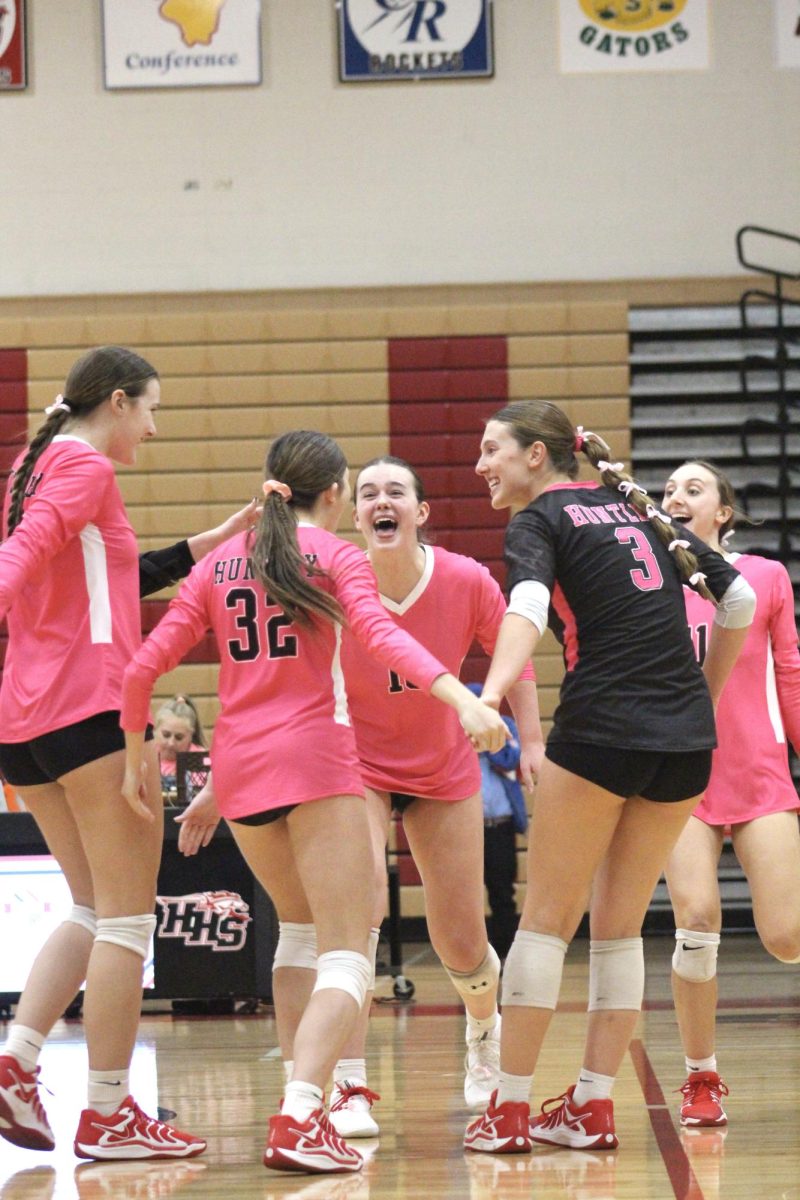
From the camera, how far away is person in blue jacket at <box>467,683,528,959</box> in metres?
8.12

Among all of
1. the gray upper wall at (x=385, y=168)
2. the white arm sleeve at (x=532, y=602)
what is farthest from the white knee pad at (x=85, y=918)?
the gray upper wall at (x=385, y=168)

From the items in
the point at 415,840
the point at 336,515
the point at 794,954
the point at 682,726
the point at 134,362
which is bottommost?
the point at 794,954

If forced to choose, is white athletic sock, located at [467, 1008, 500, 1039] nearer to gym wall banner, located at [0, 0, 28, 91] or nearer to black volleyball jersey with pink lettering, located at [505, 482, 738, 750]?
black volleyball jersey with pink lettering, located at [505, 482, 738, 750]

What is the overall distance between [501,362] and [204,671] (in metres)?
2.66

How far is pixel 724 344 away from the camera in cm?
955

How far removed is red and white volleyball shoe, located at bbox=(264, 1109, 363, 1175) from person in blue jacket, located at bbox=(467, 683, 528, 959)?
4959 millimetres

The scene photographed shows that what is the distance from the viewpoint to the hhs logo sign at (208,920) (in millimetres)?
6340

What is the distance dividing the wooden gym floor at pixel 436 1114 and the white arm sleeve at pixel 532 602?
1.15 meters

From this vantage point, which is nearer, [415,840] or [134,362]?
[134,362]

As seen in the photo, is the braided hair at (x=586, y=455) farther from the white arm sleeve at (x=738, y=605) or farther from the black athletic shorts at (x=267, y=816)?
the black athletic shorts at (x=267, y=816)

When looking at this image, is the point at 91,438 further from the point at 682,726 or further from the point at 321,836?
the point at 682,726

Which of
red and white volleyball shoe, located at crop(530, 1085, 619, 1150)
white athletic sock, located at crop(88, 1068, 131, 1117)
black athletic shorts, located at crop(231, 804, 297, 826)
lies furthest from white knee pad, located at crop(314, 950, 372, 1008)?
red and white volleyball shoe, located at crop(530, 1085, 619, 1150)

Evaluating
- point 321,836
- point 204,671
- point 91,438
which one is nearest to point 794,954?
point 321,836

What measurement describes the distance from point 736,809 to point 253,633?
1.47 m
